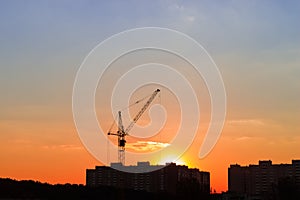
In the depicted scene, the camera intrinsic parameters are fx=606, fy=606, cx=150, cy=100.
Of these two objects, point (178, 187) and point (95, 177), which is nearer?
point (178, 187)

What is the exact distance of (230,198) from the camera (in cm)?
17550

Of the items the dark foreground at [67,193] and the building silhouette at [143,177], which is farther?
the building silhouette at [143,177]

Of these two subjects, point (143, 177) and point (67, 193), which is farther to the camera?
point (143, 177)

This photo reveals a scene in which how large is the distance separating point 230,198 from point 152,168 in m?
24.2

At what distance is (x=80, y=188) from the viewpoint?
139500mm

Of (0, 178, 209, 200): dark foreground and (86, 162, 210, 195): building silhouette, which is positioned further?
(86, 162, 210, 195): building silhouette

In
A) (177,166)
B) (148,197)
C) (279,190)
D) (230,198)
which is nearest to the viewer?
(148,197)

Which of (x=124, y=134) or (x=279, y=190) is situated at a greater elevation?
(x=124, y=134)

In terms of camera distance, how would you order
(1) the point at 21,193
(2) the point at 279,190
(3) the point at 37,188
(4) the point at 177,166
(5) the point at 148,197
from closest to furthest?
(1) the point at 21,193 → (3) the point at 37,188 → (5) the point at 148,197 → (2) the point at 279,190 → (4) the point at 177,166

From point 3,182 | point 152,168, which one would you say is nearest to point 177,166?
point 152,168

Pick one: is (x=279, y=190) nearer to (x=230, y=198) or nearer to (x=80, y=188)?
(x=230, y=198)

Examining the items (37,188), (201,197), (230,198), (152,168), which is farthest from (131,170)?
(37,188)

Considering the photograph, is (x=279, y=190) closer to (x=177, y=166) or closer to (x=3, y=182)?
(x=177, y=166)

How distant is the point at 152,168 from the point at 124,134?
36.7m
